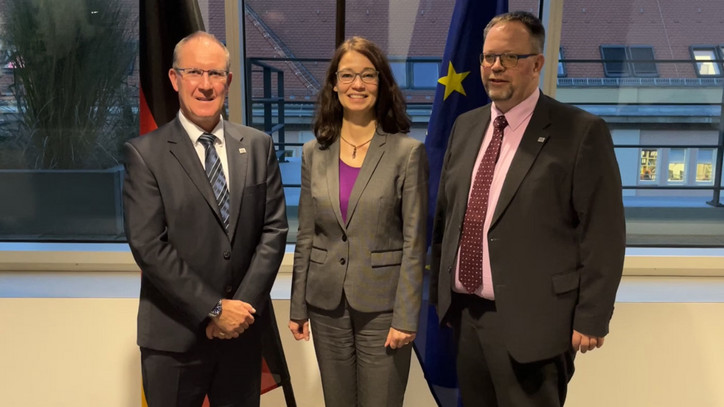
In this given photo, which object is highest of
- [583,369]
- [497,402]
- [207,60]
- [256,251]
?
[207,60]

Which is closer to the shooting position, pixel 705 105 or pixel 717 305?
pixel 717 305

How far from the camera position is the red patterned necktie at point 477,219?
1682 mm

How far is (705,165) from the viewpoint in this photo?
3314mm

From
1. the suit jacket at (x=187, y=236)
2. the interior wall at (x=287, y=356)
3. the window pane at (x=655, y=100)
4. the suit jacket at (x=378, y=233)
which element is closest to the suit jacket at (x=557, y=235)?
the suit jacket at (x=378, y=233)

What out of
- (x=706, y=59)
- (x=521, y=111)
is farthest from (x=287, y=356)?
(x=706, y=59)

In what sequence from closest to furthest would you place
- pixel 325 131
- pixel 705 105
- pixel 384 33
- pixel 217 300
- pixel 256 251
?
pixel 217 300 → pixel 256 251 → pixel 325 131 → pixel 384 33 → pixel 705 105

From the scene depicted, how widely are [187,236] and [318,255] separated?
42cm

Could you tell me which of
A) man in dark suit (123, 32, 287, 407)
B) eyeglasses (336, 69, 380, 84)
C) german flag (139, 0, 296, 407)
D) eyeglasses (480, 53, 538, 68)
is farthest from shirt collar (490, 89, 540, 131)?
german flag (139, 0, 296, 407)

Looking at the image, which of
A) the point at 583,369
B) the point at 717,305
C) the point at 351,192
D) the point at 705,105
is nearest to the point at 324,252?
the point at 351,192

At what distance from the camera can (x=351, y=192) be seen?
5.74ft

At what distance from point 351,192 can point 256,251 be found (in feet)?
1.14

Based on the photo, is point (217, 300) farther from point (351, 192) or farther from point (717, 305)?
point (717, 305)

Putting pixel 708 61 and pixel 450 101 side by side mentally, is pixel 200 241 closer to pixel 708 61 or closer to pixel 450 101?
pixel 450 101

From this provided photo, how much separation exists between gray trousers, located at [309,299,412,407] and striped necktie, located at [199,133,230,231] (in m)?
0.46
